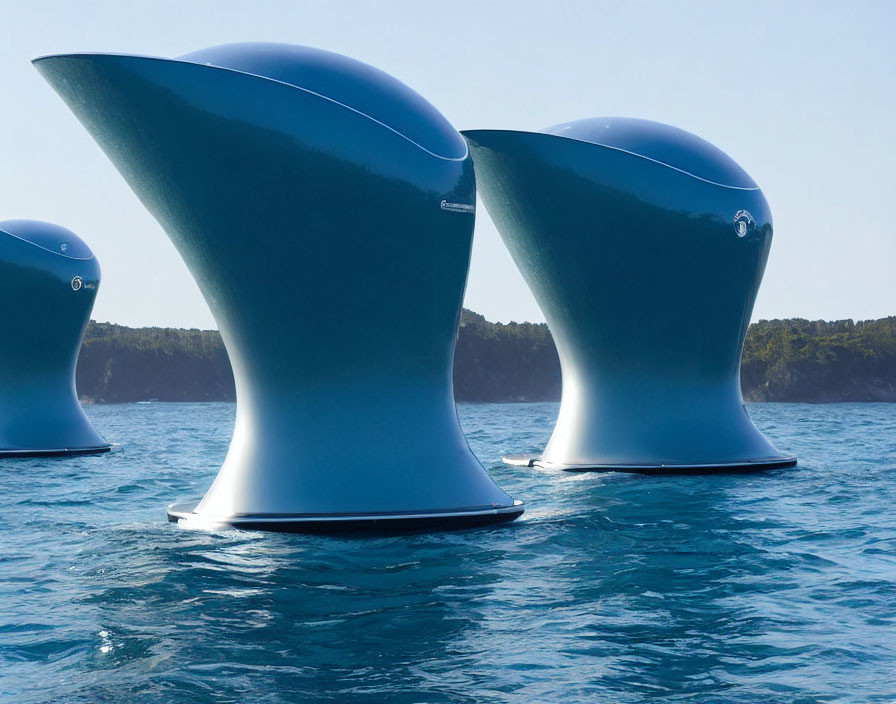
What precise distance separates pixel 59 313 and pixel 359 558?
42.9 ft

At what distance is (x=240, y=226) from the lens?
36.2ft

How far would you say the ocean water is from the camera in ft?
21.2

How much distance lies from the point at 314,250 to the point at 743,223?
8.17 metres

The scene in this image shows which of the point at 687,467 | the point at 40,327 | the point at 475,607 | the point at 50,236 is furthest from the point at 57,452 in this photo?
the point at 475,607

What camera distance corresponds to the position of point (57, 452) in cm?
2145

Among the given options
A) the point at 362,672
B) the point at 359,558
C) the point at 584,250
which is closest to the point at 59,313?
the point at 584,250

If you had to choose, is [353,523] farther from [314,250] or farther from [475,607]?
[475,607]

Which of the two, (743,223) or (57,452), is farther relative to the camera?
(57,452)

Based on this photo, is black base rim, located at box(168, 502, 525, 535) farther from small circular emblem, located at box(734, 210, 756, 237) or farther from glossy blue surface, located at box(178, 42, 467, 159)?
small circular emblem, located at box(734, 210, 756, 237)

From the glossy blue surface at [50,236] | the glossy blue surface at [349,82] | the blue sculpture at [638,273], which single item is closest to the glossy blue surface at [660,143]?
the blue sculpture at [638,273]

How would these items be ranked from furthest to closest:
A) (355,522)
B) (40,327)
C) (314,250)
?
(40,327)
(314,250)
(355,522)

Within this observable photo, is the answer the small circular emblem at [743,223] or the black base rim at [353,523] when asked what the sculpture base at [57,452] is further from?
the small circular emblem at [743,223]

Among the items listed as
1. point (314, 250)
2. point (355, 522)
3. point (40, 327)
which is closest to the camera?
point (355, 522)

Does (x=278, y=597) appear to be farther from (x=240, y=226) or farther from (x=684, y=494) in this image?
(x=684, y=494)
